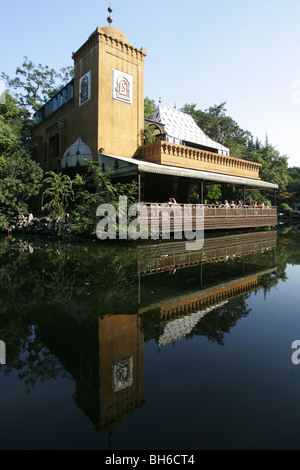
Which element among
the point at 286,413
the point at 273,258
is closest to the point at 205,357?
the point at 286,413

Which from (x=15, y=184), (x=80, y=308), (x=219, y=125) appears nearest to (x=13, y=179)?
(x=15, y=184)

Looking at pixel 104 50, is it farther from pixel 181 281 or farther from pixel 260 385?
pixel 260 385

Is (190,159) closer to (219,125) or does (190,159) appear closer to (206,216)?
(206,216)

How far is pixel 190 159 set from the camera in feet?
61.4

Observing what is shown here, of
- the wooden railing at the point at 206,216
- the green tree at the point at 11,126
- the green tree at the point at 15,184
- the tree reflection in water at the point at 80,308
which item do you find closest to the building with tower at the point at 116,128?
the wooden railing at the point at 206,216

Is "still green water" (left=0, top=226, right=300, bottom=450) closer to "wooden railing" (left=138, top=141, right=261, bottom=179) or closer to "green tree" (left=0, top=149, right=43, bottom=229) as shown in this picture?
"wooden railing" (left=138, top=141, right=261, bottom=179)

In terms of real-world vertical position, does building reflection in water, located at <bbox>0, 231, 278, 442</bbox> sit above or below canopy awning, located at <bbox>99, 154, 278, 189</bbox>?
below

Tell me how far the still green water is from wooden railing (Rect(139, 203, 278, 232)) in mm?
7602

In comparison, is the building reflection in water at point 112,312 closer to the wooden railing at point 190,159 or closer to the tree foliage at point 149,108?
the wooden railing at point 190,159

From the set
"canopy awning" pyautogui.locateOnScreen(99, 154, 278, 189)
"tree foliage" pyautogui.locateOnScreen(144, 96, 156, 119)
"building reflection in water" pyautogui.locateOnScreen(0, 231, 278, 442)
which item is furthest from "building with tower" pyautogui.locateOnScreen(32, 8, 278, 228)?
"tree foliage" pyautogui.locateOnScreen(144, 96, 156, 119)

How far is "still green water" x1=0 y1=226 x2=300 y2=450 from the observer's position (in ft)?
6.55

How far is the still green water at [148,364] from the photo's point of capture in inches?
78.6

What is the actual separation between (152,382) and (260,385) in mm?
936
